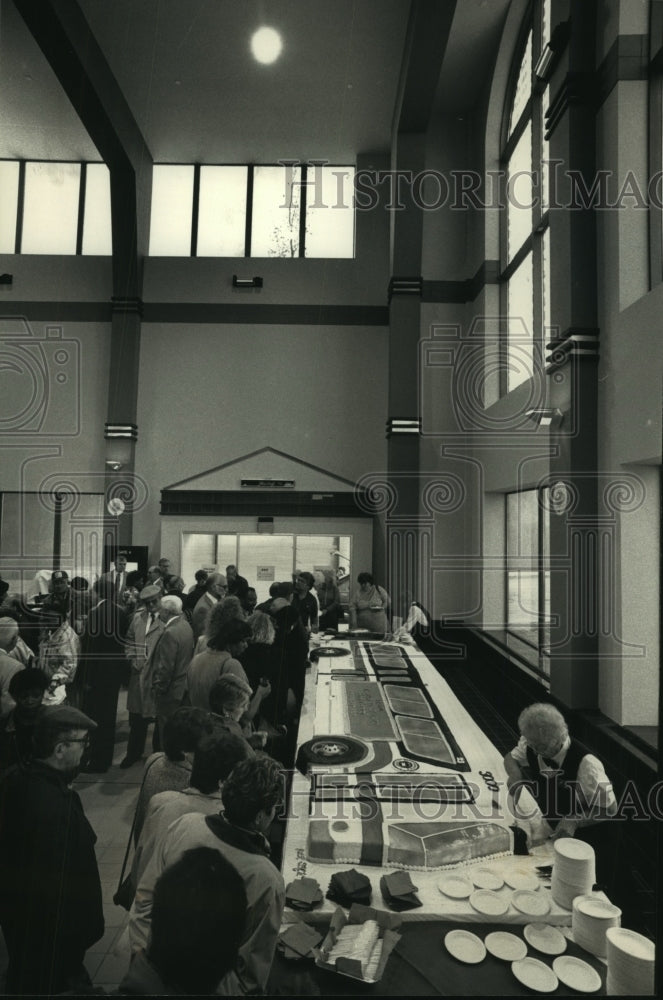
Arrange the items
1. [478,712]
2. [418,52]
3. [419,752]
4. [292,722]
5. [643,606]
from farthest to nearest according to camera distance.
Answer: [418,52]
[478,712]
[643,606]
[292,722]
[419,752]

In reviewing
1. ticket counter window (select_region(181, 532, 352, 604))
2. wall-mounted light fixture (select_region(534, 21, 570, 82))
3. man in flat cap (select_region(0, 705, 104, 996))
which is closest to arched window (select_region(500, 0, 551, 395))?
wall-mounted light fixture (select_region(534, 21, 570, 82))

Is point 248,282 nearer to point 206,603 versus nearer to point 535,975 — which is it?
point 206,603

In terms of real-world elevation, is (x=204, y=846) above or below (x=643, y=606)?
below

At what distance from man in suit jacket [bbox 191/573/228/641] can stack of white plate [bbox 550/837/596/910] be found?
380 centimetres

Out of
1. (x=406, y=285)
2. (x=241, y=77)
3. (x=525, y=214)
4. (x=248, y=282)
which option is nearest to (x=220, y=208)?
(x=248, y=282)

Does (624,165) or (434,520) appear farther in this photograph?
(434,520)

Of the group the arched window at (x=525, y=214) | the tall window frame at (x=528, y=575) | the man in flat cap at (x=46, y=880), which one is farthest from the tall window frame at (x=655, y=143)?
the man in flat cap at (x=46, y=880)

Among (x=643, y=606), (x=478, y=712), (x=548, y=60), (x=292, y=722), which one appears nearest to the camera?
(x=292, y=722)

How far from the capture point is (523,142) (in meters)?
8.54

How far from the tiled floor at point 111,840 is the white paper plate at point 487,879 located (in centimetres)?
123

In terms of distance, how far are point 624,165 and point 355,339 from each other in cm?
703

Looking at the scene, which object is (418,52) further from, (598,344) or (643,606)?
(643,606)

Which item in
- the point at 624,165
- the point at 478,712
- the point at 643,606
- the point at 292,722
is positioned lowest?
the point at 478,712

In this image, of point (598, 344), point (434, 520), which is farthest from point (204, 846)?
point (434, 520)
